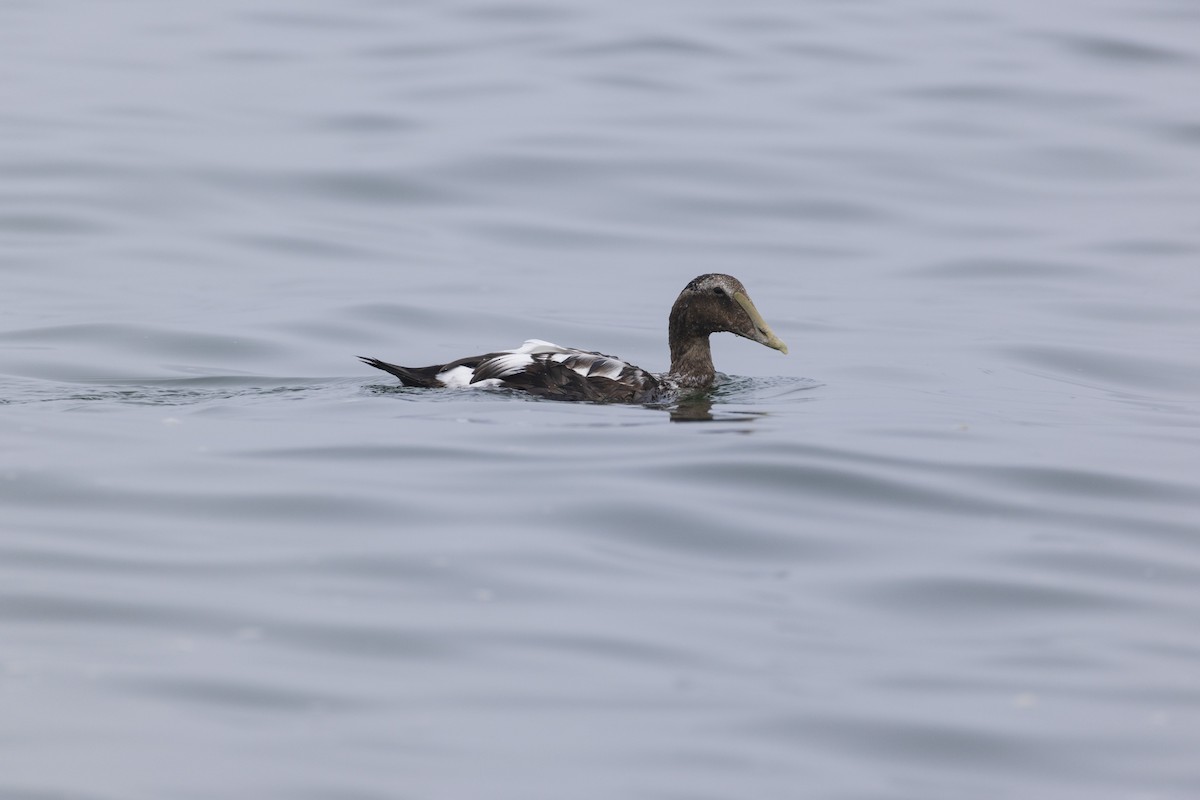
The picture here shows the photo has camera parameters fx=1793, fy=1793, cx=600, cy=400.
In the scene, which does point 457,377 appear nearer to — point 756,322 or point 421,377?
point 421,377

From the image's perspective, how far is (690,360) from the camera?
504 inches

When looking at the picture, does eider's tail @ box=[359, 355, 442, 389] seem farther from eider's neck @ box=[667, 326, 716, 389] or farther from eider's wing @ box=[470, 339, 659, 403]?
eider's neck @ box=[667, 326, 716, 389]

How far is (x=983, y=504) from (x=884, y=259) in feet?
32.5

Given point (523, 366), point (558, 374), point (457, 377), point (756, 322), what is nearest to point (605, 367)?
point (558, 374)

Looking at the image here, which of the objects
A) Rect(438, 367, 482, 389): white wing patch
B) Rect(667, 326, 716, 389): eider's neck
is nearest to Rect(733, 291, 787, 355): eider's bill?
Rect(667, 326, 716, 389): eider's neck

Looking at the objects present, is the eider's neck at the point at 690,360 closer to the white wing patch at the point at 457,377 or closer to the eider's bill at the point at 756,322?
the eider's bill at the point at 756,322

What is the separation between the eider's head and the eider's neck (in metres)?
0.11

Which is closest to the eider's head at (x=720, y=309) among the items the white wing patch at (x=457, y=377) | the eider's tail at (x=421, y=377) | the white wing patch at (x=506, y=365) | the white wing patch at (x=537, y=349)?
the white wing patch at (x=537, y=349)

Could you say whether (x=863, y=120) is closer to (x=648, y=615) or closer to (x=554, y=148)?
(x=554, y=148)

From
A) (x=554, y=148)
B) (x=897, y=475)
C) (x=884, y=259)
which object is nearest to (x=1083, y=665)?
(x=897, y=475)

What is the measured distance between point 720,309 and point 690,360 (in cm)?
45

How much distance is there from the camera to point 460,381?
11836 millimetres

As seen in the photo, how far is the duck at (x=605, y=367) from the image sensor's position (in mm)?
11758

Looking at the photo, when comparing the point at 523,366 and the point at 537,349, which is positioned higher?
the point at 537,349
